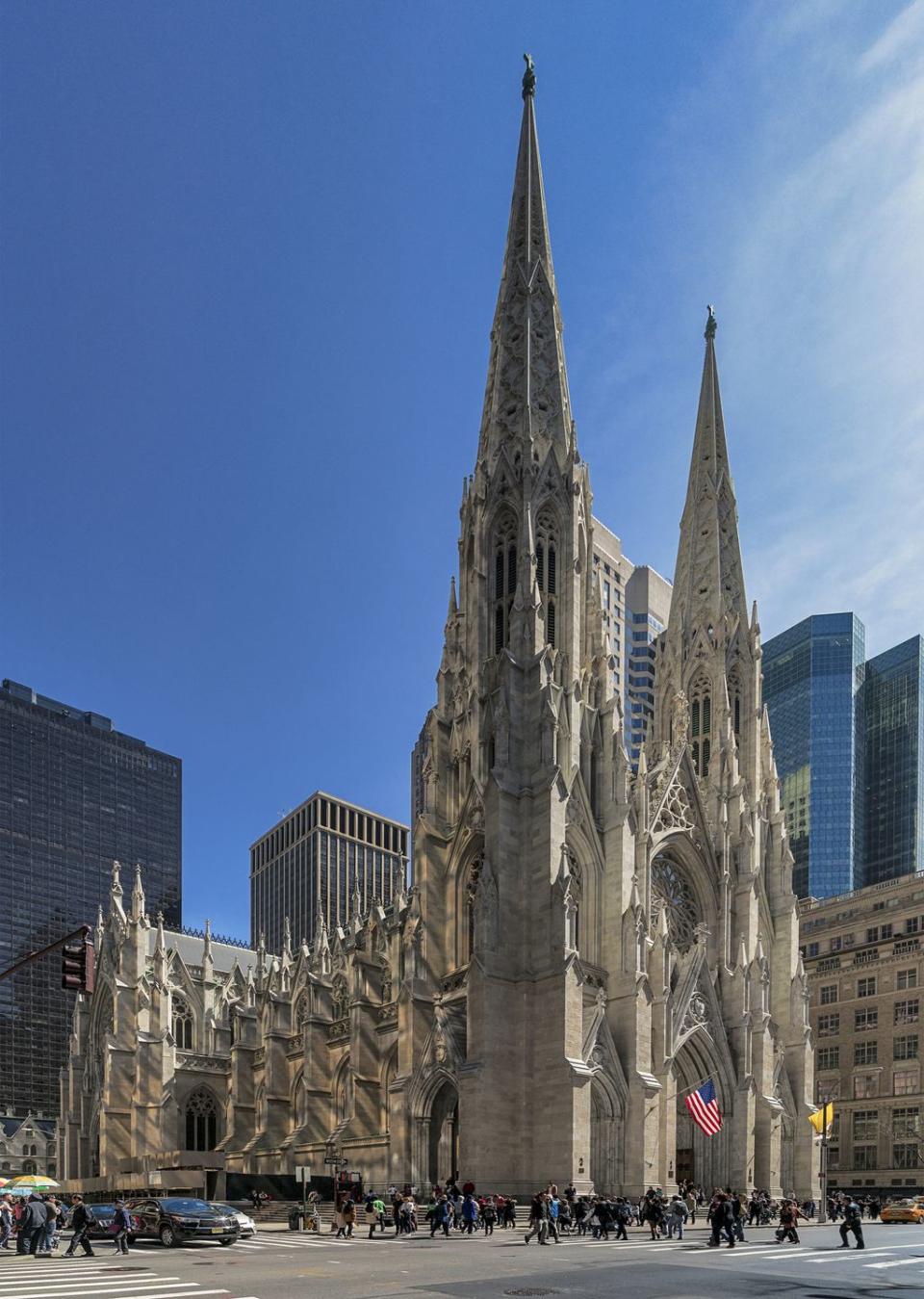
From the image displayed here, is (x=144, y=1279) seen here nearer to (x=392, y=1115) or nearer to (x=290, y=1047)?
(x=392, y=1115)

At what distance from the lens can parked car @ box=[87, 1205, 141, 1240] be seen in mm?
26906

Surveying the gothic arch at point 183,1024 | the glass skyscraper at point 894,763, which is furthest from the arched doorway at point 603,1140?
the glass skyscraper at point 894,763

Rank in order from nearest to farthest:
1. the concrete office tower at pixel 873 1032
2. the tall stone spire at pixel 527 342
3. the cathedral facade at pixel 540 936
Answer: the cathedral facade at pixel 540 936 < the tall stone spire at pixel 527 342 < the concrete office tower at pixel 873 1032

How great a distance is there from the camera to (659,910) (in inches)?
1804

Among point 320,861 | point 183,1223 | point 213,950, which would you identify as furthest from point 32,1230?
point 320,861

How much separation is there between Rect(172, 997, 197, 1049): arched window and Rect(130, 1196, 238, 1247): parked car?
45446mm

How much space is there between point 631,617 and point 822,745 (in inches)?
1176

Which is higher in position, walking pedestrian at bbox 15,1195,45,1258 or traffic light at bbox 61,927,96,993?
traffic light at bbox 61,927,96,993

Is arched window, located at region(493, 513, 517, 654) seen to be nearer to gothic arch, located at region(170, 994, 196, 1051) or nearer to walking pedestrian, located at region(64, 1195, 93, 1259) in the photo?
walking pedestrian, located at region(64, 1195, 93, 1259)

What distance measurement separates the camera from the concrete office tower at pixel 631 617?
126 metres

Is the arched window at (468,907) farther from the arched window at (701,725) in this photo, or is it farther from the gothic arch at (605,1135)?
the arched window at (701,725)

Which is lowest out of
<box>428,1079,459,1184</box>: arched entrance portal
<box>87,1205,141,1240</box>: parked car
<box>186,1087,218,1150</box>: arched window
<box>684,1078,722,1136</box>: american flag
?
<box>186,1087,218,1150</box>: arched window

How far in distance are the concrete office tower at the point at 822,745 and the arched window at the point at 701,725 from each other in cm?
5656

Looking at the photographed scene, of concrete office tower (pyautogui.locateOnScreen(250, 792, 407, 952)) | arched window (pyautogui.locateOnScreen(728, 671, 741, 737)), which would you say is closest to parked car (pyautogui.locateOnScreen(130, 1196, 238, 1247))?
arched window (pyautogui.locateOnScreen(728, 671, 741, 737))
